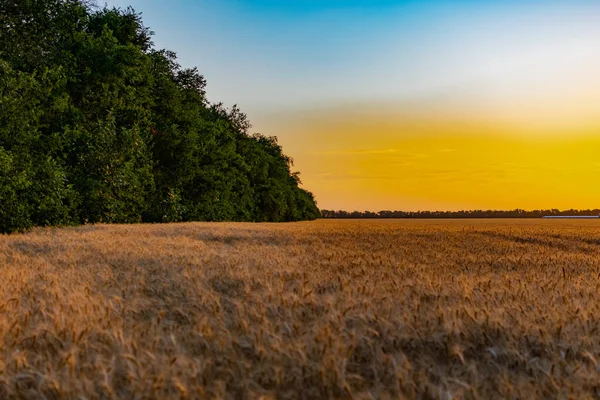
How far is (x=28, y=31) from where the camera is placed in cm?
2561

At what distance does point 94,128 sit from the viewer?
30266mm

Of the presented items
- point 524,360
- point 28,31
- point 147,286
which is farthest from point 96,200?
point 524,360

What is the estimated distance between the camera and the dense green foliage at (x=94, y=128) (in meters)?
22.5

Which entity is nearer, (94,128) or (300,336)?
(300,336)

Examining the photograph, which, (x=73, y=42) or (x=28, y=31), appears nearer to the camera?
(x=28, y=31)

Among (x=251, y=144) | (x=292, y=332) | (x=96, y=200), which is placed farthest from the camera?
(x=251, y=144)

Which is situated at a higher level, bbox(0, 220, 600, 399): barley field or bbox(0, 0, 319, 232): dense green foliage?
bbox(0, 0, 319, 232): dense green foliage

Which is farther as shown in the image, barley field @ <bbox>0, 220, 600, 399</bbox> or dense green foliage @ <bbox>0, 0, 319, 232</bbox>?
dense green foliage @ <bbox>0, 0, 319, 232</bbox>

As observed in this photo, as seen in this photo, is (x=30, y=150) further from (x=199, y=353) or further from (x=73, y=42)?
(x=199, y=353)

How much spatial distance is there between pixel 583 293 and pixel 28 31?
2699 cm

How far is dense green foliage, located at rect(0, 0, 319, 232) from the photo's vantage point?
22.5 m

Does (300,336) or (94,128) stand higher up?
(94,128)

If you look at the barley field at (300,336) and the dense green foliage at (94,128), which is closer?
the barley field at (300,336)

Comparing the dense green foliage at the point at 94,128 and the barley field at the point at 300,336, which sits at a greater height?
the dense green foliage at the point at 94,128
